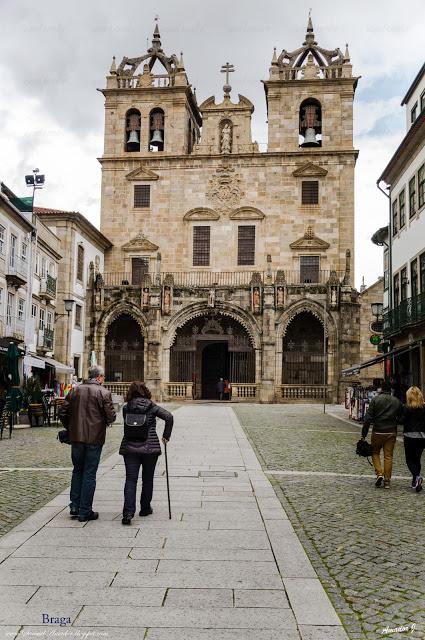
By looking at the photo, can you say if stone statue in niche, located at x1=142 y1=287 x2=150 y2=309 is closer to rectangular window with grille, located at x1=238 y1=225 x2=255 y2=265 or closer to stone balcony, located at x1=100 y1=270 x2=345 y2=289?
stone balcony, located at x1=100 y1=270 x2=345 y2=289

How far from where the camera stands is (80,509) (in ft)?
24.4

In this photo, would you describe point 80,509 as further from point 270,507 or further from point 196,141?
point 196,141

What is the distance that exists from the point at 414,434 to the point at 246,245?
109 ft

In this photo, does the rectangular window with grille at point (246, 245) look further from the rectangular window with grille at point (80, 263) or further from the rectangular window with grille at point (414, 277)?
the rectangular window with grille at point (414, 277)

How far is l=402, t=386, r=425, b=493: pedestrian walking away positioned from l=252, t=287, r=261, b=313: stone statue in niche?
28.2 m

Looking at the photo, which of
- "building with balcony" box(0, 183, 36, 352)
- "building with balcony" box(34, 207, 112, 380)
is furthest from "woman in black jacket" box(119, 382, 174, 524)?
"building with balcony" box(34, 207, 112, 380)

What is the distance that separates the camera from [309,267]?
4206 centimetres

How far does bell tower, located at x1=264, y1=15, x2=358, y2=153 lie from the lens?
43031 mm

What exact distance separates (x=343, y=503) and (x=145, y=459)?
2.78m

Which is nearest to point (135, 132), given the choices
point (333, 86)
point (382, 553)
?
point (333, 86)

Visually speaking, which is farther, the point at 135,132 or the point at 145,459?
the point at 135,132

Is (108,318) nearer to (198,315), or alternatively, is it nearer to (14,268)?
(198,315)

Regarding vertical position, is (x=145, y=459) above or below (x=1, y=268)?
below

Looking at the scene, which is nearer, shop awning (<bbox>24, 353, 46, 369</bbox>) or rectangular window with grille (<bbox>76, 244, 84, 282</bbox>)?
shop awning (<bbox>24, 353, 46, 369</bbox>)
